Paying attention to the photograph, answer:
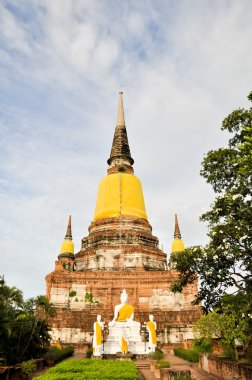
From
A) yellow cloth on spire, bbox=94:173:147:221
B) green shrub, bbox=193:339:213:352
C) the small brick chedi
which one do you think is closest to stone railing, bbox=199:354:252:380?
green shrub, bbox=193:339:213:352

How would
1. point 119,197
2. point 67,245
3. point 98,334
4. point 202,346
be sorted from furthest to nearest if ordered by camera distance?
1. point 119,197
2. point 67,245
3. point 98,334
4. point 202,346

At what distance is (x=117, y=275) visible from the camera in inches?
1276

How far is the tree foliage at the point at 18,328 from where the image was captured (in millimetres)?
17859

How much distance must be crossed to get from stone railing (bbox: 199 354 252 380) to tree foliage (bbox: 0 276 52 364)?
996 centimetres

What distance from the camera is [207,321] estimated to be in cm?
1898

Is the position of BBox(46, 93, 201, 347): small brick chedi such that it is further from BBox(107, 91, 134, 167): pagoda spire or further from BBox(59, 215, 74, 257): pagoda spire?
BBox(107, 91, 134, 167): pagoda spire

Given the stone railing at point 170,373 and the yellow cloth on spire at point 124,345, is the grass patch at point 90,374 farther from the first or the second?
the yellow cloth on spire at point 124,345

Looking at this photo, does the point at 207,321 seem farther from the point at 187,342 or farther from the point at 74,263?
the point at 74,263

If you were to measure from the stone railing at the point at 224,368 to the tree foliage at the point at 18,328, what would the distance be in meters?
9.96

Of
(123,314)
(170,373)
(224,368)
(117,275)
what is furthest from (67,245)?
(224,368)

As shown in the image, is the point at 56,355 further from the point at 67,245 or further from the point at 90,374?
the point at 67,245

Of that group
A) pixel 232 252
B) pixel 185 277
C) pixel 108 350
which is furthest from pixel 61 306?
pixel 232 252

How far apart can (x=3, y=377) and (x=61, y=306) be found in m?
17.8

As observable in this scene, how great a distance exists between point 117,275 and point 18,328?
44.9 ft
